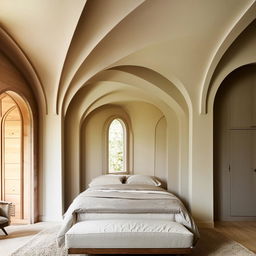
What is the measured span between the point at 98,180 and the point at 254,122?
3663 mm

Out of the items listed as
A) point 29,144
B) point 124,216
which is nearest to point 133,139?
point 29,144

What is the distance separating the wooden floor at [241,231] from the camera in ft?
13.7

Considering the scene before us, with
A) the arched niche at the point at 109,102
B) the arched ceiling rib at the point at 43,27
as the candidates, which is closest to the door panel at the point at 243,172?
the arched niche at the point at 109,102

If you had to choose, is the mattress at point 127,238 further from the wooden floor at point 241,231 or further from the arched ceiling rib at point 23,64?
the arched ceiling rib at point 23,64

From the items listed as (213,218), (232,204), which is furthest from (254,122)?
(213,218)

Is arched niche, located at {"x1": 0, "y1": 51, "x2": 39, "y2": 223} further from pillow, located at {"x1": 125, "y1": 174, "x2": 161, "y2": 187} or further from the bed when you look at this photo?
pillow, located at {"x1": 125, "y1": 174, "x2": 161, "y2": 187}

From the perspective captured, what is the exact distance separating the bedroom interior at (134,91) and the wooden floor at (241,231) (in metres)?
0.02

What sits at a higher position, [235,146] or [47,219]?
[235,146]

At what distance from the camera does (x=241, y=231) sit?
474 cm

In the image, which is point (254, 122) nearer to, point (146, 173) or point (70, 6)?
point (146, 173)

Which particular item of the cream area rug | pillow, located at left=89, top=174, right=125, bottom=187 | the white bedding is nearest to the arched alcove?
the cream area rug

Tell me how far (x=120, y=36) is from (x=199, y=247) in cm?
325

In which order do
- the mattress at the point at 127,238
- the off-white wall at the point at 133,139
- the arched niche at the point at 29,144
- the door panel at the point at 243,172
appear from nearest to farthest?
the mattress at the point at 127,238 → the arched niche at the point at 29,144 → the door panel at the point at 243,172 → the off-white wall at the point at 133,139

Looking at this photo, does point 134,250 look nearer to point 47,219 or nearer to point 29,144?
point 47,219
